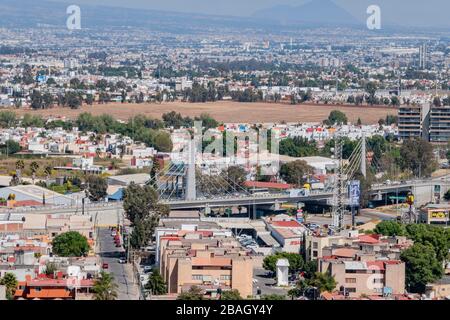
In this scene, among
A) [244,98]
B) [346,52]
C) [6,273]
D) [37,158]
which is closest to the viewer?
[6,273]

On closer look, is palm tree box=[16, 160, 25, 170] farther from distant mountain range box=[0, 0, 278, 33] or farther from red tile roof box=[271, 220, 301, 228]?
distant mountain range box=[0, 0, 278, 33]

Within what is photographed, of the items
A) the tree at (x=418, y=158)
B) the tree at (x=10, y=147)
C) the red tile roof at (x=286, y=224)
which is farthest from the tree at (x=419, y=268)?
the tree at (x=10, y=147)

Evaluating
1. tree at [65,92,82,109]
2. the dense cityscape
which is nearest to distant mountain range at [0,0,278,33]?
the dense cityscape

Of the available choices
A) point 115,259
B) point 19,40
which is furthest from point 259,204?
point 19,40

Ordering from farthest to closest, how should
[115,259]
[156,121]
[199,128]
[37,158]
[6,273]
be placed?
[156,121] → [199,128] → [37,158] → [115,259] → [6,273]

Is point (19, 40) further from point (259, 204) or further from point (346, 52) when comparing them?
point (259, 204)
